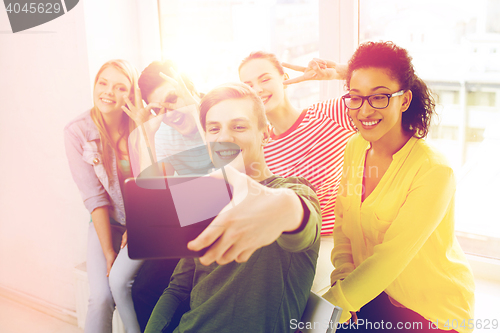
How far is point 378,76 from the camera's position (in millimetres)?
877

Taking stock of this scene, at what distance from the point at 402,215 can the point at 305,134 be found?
14.4 inches

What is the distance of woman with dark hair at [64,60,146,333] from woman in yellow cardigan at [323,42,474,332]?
736 millimetres

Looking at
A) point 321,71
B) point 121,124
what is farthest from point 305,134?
point 121,124

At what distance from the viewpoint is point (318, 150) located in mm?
1085

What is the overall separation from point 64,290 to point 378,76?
1.70 meters

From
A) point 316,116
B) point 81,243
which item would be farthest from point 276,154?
point 81,243

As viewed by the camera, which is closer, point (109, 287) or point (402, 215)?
point (402, 215)

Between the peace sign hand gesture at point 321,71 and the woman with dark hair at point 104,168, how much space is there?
0.54 m

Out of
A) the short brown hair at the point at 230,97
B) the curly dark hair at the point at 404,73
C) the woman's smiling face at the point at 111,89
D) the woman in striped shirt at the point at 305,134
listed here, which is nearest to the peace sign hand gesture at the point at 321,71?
the woman in striped shirt at the point at 305,134

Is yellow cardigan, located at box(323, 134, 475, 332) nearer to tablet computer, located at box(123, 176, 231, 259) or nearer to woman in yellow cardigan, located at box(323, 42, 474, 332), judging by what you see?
woman in yellow cardigan, located at box(323, 42, 474, 332)

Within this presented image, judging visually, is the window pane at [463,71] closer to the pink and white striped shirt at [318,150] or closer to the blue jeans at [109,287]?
the pink and white striped shirt at [318,150]

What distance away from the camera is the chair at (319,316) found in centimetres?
83

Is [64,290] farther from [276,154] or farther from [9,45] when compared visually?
[276,154]

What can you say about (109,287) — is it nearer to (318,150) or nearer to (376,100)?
(318,150)
